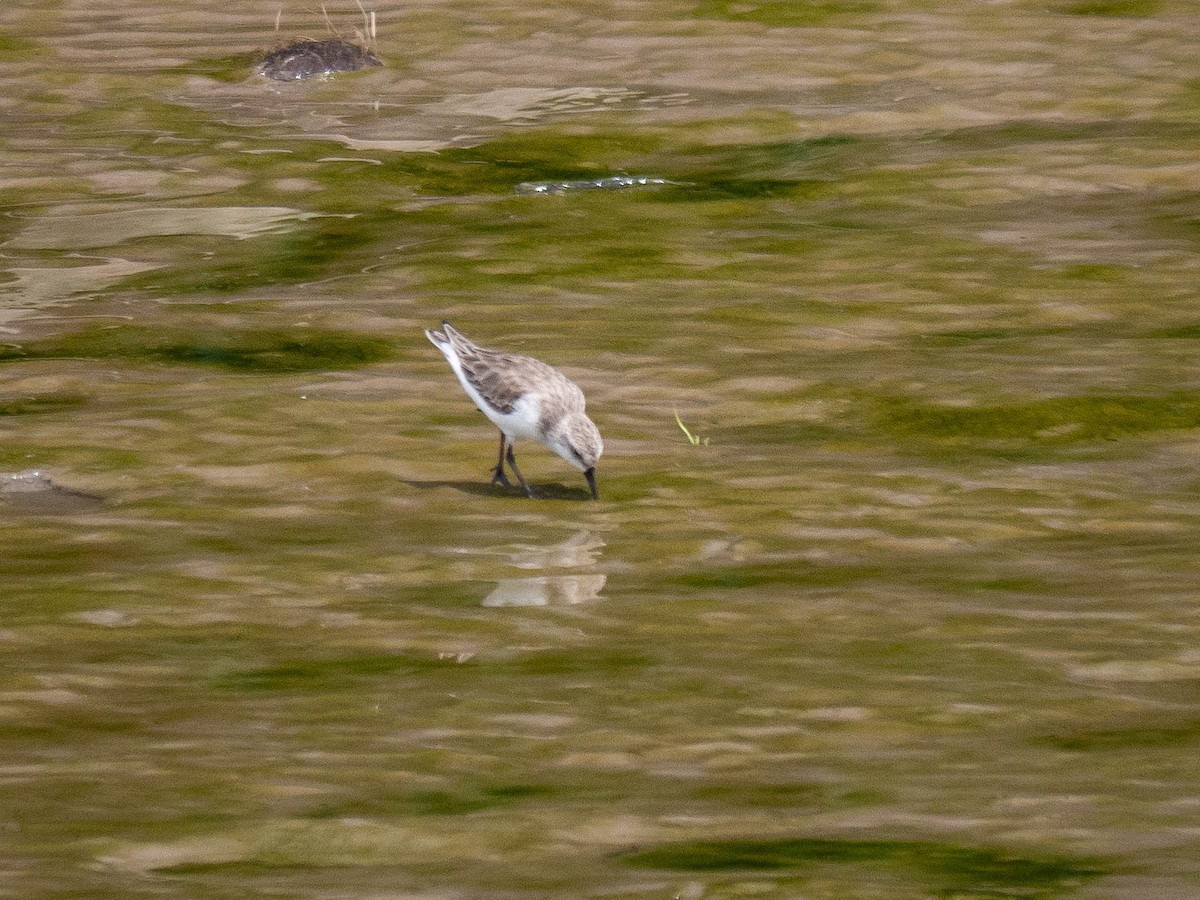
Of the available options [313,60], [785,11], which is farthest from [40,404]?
[785,11]

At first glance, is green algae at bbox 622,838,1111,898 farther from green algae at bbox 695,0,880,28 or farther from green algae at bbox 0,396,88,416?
green algae at bbox 695,0,880,28

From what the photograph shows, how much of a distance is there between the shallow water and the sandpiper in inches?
15.8

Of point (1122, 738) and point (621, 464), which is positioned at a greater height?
point (1122, 738)

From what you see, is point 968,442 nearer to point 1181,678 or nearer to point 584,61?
point 1181,678

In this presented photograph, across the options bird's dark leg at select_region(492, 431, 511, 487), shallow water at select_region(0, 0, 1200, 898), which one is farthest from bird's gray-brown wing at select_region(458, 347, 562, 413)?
shallow water at select_region(0, 0, 1200, 898)

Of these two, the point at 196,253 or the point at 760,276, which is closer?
the point at 760,276

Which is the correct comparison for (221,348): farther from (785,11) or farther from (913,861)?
(785,11)

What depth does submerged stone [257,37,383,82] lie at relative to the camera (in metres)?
27.2

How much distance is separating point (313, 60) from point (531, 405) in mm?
15657

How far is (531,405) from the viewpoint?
12.7m

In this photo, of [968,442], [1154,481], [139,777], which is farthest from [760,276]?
[139,777]

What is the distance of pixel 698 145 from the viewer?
23922mm

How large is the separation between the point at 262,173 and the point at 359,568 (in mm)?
12029

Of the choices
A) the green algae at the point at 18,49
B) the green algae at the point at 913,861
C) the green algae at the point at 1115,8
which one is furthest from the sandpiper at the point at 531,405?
the green algae at the point at 1115,8
